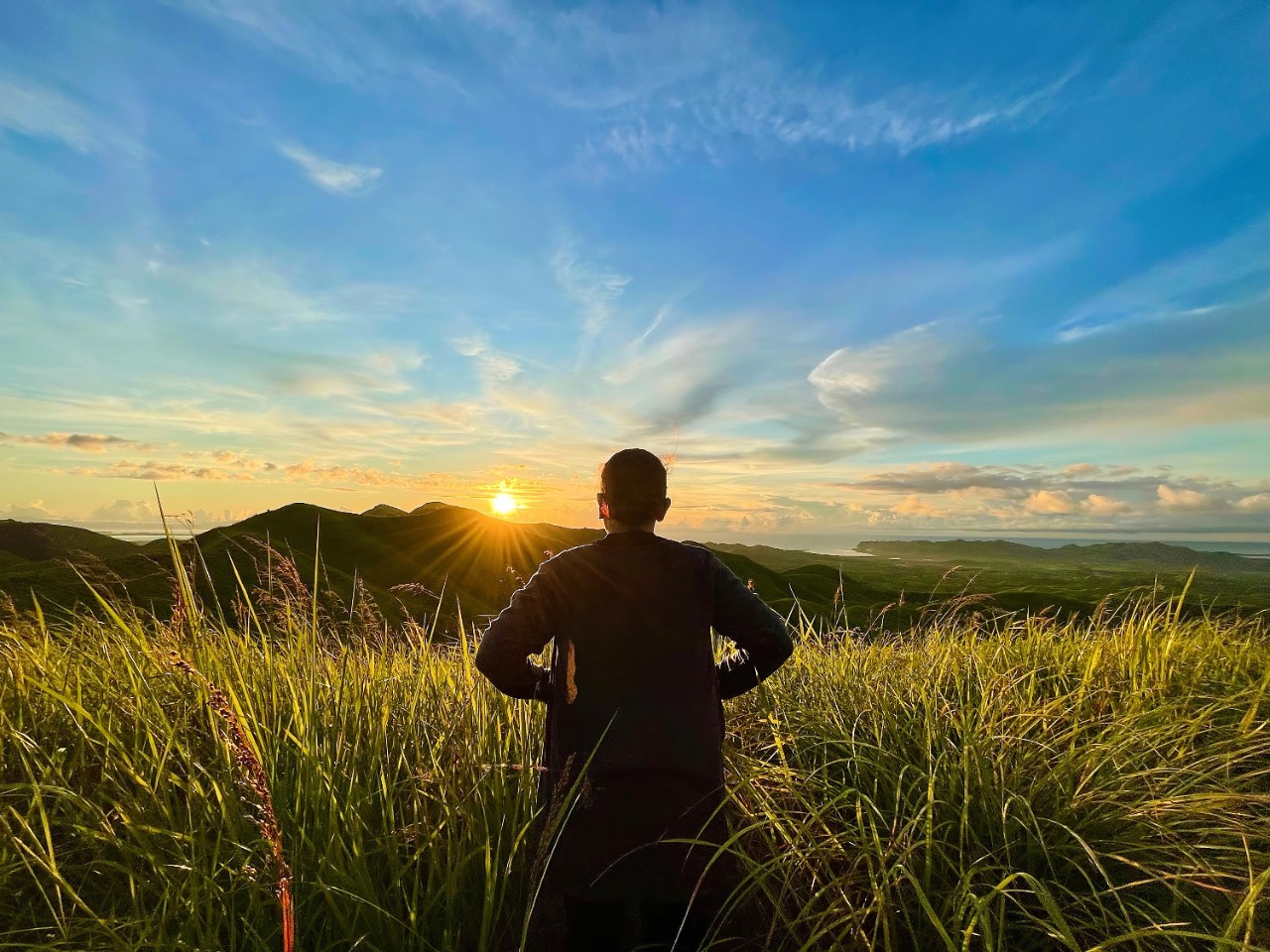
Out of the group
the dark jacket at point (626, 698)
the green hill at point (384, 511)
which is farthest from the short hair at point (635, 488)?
the green hill at point (384, 511)

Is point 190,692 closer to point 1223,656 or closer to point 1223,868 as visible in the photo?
point 1223,868

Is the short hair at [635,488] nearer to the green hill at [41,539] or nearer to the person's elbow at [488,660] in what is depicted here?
the person's elbow at [488,660]

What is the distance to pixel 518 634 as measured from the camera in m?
2.76

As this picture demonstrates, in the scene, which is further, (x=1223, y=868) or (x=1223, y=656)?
(x=1223, y=656)

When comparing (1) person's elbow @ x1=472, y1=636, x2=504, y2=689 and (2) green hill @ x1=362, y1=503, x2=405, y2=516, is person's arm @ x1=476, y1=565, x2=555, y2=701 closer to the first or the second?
(1) person's elbow @ x1=472, y1=636, x2=504, y2=689

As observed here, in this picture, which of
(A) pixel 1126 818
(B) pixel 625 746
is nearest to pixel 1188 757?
(A) pixel 1126 818

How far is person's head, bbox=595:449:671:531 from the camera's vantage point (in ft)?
9.41

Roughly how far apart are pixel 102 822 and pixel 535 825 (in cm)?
186

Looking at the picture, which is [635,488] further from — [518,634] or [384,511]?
[384,511]

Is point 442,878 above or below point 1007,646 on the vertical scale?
below

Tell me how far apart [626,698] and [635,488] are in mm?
842

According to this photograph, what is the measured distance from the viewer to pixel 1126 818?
10.9ft

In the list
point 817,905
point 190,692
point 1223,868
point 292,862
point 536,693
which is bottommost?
point 817,905

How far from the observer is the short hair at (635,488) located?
9.41 ft
